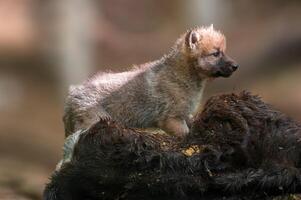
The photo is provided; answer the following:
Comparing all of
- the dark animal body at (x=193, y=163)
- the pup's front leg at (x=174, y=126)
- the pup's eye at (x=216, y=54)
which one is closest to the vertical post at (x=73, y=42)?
the pup's eye at (x=216, y=54)

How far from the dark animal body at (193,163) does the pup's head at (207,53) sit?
1.91m

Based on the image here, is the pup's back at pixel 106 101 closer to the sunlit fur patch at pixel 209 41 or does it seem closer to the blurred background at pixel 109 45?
the sunlit fur patch at pixel 209 41

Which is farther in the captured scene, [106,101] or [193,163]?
[106,101]

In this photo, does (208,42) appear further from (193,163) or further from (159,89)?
(193,163)

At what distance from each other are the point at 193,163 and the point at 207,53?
2.40 meters

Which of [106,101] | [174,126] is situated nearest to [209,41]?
[174,126]

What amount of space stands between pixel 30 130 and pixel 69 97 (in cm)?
1158

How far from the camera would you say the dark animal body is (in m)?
4.98

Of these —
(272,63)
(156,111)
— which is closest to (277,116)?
(156,111)

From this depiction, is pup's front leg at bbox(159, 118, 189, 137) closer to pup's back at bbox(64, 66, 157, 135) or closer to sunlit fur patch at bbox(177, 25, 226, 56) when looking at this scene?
pup's back at bbox(64, 66, 157, 135)

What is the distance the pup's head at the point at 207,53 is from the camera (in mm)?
Answer: 7250

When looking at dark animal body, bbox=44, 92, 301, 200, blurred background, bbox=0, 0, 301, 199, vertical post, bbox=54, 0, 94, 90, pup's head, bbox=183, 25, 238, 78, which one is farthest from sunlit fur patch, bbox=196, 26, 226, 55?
vertical post, bbox=54, 0, 94, 90

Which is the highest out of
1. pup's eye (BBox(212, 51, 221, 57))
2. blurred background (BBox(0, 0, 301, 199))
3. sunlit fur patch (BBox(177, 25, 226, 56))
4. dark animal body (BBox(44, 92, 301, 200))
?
blurred background (BBox(0, 0, 301, 199))

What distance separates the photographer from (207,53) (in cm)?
735
